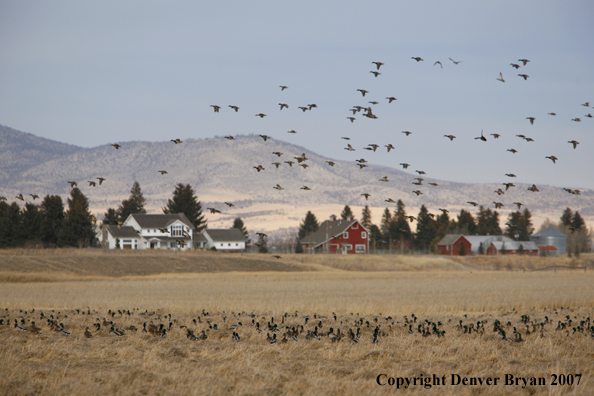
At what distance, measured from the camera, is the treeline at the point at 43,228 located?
329ft

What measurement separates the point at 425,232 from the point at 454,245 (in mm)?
23681

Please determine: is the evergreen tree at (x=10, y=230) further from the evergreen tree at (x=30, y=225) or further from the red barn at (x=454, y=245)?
the red barn at (x=454, y=245)

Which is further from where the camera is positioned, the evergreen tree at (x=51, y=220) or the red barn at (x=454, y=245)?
the red barn at (x=454, y=245)

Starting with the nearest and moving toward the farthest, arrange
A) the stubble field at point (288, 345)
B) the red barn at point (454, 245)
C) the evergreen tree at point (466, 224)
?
the stubble field at point (288, 345) < the red barn at point (454, 245) < the evergreen tree at point (466, 224)

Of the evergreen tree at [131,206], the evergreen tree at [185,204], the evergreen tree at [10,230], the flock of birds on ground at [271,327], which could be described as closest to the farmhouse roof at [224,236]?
the evergreen tree at [185,204]

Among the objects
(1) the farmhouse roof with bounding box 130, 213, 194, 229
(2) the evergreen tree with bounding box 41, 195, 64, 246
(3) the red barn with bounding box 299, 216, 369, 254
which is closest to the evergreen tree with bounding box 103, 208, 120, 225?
(2) the evergreen tree with bounding box 41, 195, 64, 246

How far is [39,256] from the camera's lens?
2687 inches

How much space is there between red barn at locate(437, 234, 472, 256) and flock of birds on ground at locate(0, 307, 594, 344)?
98418mm

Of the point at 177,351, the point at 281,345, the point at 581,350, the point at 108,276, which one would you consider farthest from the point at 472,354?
the point at 108,276

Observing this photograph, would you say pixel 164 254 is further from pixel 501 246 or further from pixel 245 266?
pixel 501 246

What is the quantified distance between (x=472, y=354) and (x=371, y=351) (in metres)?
3.05

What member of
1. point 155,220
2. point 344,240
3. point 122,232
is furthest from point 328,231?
point 122,232

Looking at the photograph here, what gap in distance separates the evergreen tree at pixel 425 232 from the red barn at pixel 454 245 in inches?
680

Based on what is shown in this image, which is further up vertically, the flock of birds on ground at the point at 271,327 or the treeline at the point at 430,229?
the treeline at the point at 430,229
